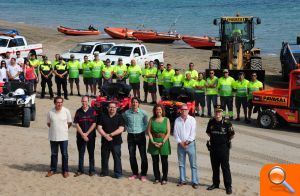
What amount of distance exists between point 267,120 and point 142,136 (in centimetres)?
691

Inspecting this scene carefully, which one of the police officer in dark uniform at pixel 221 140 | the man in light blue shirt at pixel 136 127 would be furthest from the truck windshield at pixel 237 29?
the police officer in dark uniform at pixel 221 140

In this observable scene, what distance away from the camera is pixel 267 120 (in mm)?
14438

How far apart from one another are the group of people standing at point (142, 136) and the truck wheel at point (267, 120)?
6.30 m

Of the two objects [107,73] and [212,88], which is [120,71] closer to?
[107,73]

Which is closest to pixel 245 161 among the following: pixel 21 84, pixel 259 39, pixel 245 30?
pixel 21 84

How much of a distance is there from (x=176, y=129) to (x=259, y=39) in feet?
139

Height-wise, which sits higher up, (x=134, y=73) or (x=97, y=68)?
(x=97, y=68)

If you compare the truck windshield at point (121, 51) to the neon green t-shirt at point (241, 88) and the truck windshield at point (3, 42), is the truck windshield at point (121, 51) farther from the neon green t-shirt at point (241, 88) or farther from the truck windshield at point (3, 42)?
the neon green t-shirt at point (241, 88)

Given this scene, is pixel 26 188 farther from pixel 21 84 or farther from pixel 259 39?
pixel 259 39

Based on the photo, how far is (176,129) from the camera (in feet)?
27.0

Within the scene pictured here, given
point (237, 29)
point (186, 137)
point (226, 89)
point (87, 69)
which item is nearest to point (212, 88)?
point (226, 89)

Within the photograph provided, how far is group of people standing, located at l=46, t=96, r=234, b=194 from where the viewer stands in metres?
7.94

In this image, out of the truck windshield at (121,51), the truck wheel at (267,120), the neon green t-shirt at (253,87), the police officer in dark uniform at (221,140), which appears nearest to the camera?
the police officer in dark uniform at (221,140)

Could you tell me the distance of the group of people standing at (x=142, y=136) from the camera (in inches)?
313
